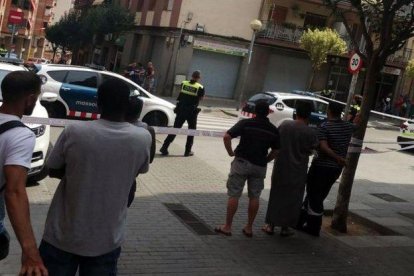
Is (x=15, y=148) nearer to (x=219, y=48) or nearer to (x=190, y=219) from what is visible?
(x=190, y=219)

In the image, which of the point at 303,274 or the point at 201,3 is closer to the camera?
the point at 303,274

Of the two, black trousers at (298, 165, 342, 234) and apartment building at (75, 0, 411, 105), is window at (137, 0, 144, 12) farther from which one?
black trousers at (298, 165, 342, 234)

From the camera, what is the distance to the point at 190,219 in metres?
7.25

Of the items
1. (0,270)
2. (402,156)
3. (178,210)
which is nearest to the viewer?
(0,270)

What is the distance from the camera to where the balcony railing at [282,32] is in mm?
33781

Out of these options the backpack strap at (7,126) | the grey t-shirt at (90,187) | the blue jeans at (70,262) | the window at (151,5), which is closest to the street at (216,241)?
the blue jeans at (70,262)

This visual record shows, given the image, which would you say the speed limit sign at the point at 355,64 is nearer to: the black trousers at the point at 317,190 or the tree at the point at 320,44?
the black trousers at the point at 317,190

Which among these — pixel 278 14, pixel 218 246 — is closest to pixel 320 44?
pixel 278 14

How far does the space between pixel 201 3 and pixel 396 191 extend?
893 inches

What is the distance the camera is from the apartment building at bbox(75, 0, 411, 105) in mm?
32125

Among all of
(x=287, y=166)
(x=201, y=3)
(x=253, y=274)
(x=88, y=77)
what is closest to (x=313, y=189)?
(x=287, y=166)

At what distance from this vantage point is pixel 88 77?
14398mm

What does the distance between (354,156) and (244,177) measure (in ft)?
6.03

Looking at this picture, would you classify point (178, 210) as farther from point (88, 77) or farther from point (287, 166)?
point (88, 77)
